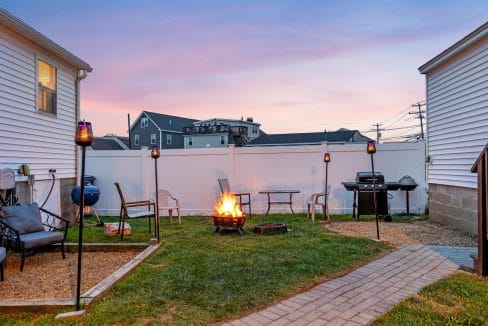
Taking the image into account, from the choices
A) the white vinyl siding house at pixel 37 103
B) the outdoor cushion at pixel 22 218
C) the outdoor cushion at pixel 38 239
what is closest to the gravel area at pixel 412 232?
the outdoor cushion at pixel 38 239

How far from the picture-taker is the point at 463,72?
6.64 meters

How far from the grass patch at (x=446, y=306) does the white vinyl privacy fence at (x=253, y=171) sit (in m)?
5.39

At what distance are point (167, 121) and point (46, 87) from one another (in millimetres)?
29222

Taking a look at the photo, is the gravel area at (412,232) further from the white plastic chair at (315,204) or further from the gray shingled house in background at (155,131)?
the gray shingled house in background at (155,131)

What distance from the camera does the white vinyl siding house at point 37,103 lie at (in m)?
5.76

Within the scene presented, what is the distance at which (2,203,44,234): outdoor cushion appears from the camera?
4.64m

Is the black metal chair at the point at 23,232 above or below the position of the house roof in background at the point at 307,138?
below

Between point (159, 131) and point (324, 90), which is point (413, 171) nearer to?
point (324, 90)

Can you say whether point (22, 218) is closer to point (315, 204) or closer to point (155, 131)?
point (315, 204)

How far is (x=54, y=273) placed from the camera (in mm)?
4262

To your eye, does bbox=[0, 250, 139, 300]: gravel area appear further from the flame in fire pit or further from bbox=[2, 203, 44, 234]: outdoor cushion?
the flame in fire pit

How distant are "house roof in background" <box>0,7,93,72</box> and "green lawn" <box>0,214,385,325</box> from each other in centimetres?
370

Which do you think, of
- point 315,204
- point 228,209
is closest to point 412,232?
point 315,204

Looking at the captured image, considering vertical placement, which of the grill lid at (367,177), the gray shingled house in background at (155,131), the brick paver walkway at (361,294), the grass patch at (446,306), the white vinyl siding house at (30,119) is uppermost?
the gray shingled house in background at (155,131)
